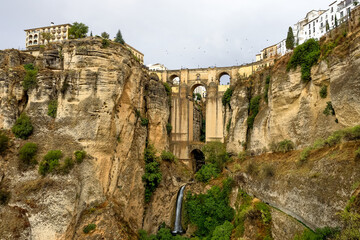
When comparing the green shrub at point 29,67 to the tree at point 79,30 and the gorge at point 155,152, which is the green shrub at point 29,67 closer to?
the gorge at point 155,152

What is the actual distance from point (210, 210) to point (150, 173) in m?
7.05

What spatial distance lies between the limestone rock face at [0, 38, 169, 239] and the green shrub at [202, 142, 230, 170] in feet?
25.8

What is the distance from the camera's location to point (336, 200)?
11.8 metres

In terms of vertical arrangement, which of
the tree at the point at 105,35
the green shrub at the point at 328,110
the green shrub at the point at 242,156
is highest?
the tree at the point at 105,35

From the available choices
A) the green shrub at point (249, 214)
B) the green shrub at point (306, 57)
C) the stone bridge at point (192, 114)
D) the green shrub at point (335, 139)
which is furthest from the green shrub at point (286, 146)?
the stone bridge at point (192, 114)

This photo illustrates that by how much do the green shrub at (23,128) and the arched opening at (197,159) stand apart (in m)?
20.0

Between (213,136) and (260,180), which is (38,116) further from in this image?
(213,136)

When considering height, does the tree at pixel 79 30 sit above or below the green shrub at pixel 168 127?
above

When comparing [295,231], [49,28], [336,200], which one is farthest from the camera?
[49,28]

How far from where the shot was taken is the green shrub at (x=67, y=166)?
20812mm

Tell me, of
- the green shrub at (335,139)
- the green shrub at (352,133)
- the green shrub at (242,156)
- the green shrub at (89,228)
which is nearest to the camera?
the green shrub at (352,133)

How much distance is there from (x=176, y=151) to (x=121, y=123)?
37.8ft

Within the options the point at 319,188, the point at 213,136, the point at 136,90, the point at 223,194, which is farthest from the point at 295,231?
the point at 213,136

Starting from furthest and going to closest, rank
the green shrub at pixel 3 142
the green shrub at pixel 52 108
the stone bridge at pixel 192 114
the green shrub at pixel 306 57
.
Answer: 1. the stone bridge at pixel 192 114
2. the green shrub at pixel 52 108
3. the green shrub at pixel 3 142
4. the green shrub at pixel 306 57
